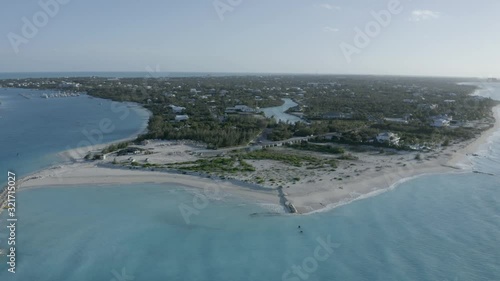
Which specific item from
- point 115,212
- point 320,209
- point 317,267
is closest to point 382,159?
point 320,209

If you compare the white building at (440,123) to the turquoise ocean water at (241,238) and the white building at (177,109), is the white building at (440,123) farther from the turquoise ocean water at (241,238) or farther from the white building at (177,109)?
the white building at (177,109)

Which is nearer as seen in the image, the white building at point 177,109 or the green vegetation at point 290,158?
the green vegetation at point 290,158

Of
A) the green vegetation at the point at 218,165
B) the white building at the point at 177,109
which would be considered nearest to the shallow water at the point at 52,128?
the white building at the point at 177,109

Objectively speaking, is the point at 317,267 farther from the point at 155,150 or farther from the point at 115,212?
the point at 155,150

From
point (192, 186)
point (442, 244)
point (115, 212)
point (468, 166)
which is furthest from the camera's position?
point (468, 166)

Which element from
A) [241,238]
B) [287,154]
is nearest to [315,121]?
[287,154]

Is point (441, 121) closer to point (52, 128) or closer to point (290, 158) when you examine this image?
point (290, 158)
